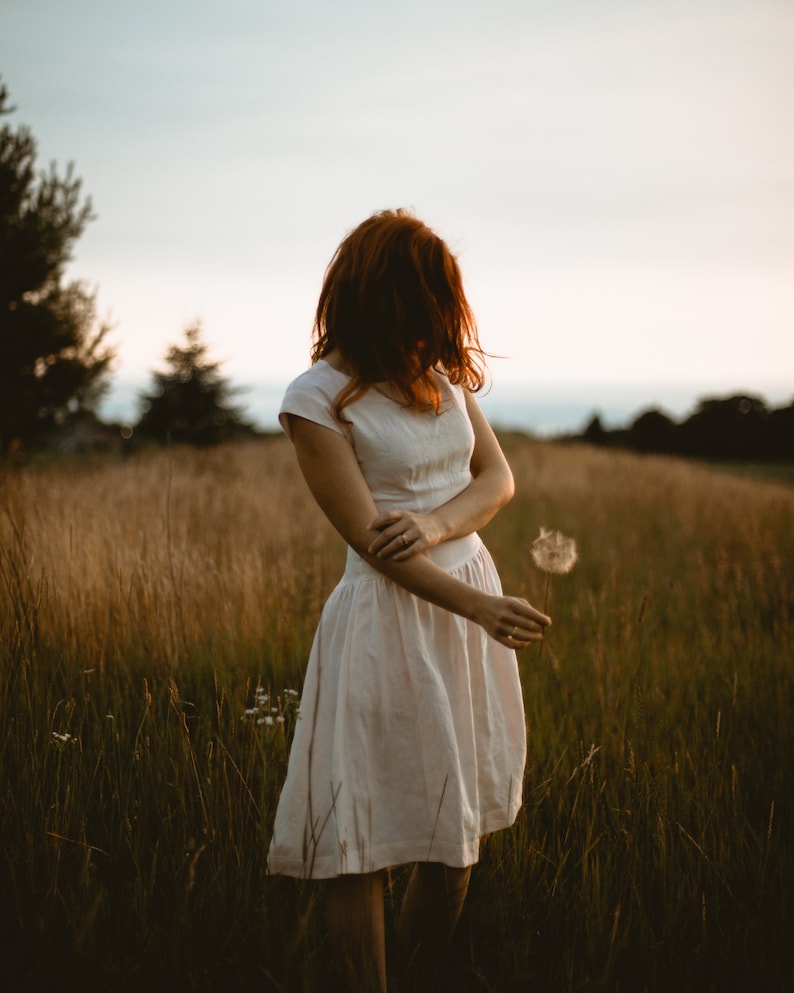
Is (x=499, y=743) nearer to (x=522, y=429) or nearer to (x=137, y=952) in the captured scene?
(x=137, y=952)

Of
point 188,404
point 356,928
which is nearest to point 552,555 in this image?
point 356,928

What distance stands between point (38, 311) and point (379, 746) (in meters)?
9.75

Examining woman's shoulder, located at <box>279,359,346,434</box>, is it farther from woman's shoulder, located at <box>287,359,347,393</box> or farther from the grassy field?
the grassy field

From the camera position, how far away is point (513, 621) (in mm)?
1387

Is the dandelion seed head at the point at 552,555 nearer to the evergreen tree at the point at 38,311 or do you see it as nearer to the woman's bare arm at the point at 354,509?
the woman's bare arm at the point at 354,509

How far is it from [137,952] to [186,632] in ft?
5.54

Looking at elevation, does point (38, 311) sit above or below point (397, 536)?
above

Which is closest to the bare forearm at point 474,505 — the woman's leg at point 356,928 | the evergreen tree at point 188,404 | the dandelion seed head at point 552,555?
the dandelion seed head at point 552,555

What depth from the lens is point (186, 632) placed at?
330cm

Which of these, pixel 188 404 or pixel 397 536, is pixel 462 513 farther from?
pixel 188 404

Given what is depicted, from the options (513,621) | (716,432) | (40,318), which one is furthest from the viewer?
(716,432)

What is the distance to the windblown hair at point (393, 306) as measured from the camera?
1.55m

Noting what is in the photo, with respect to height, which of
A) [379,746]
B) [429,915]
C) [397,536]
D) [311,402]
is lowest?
[429,915]

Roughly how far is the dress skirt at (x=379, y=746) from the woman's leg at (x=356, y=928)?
0.09 m
